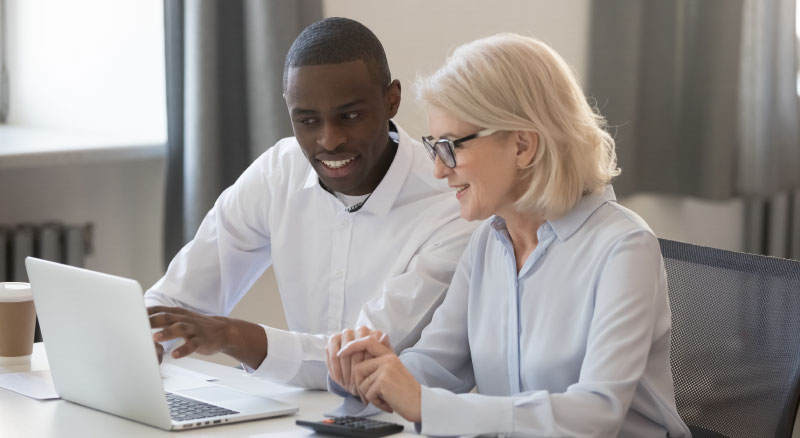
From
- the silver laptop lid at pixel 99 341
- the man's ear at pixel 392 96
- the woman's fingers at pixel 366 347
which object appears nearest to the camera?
the silver laptop lid at pixel 99 341

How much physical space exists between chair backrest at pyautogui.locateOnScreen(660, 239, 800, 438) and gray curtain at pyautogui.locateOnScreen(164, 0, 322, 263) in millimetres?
1353

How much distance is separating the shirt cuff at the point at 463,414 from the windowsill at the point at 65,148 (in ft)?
5.32

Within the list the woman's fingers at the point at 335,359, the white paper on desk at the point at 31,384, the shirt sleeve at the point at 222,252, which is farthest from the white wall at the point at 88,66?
the woman's fingers at the point at 335,359

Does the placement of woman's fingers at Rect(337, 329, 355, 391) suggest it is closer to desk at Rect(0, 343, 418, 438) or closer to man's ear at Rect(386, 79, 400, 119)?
desk at Rect(0, 343, 418, 438)

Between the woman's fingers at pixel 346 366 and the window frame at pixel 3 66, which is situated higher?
the window frame at pixel 3 66

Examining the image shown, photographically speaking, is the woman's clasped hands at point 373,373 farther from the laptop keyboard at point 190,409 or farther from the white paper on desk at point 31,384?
the white paper on desk at point 31,384

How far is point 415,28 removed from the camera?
3271mm

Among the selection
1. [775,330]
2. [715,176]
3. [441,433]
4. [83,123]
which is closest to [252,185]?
[441,433]

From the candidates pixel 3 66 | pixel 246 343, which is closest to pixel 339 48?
pixel 246 343

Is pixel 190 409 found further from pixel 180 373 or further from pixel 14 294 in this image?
pixel 14 294

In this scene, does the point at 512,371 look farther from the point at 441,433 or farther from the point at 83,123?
the point at 83,123

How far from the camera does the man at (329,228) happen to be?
70.1 inches

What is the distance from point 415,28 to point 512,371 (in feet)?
6.19

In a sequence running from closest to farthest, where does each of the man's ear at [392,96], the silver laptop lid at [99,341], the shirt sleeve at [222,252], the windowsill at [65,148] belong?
the silver laptop lid at [99,341] < the man's ear at [392,96] < the shirt sleeve at [222,252] < the windowsill at [65,148]
